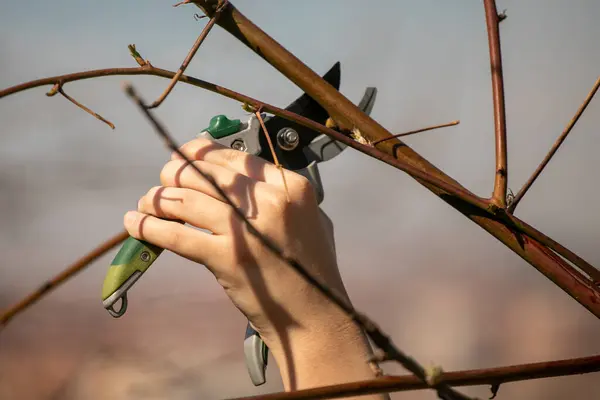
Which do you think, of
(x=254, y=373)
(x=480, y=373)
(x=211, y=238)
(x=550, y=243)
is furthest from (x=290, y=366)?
(x=480, y=373)

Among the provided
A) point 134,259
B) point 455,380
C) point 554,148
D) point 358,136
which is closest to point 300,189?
point 358,136

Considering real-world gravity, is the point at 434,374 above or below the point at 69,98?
below

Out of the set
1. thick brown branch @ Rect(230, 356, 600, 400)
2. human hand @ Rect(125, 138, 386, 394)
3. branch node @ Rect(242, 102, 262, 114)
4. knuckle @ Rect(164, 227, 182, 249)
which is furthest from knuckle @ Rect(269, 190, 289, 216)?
thick brown branch @ Rect(230, 356, 600, 400)

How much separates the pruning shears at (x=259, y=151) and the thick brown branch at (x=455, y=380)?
662mm

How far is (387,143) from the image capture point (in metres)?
0.95

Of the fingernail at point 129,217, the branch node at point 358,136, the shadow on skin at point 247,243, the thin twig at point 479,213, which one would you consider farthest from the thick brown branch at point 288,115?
the fingernail at point 129,217

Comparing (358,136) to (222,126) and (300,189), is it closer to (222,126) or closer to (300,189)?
(300,189)

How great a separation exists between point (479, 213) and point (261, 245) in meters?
0.32

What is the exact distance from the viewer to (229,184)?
1.05 m

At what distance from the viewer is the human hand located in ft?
3.48

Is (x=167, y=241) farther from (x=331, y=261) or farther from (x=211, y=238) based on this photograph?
(x=331, y=261)

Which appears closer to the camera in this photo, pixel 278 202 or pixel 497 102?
pixel 497 102

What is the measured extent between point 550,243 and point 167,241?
20.7 inches

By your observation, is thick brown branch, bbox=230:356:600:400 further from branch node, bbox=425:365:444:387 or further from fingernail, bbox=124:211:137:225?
fingernail, bbox=124:211:137:225
